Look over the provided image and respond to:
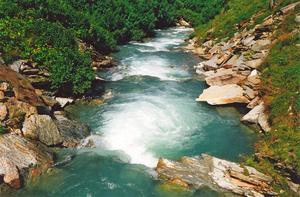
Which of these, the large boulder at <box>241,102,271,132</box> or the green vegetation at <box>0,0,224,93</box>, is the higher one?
the green vegetation at <box>0,0,224,93</box>

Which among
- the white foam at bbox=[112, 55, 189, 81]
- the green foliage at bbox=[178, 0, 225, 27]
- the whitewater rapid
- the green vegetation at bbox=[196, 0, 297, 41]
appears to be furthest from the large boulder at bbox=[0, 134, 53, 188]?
the green foliage at bbox=[178, 0, 225, 27]

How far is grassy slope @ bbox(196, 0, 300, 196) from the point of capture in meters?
18.1

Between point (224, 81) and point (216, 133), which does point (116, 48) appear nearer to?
point (224, 81)

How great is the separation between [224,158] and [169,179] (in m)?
3.64

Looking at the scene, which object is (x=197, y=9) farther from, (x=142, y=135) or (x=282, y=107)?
(x=142, y=135)

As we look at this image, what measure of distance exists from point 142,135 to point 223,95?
7186mm

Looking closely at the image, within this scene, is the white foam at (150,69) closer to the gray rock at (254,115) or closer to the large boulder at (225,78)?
the large boulder at (225,78)

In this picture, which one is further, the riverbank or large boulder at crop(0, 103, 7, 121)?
large boulder at crop(0, 103, 7, 121)

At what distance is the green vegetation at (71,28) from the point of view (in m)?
25.8

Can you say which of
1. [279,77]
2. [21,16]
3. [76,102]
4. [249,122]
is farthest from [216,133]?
[21,16]

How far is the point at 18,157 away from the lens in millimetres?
17078

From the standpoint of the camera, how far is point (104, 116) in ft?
76.8

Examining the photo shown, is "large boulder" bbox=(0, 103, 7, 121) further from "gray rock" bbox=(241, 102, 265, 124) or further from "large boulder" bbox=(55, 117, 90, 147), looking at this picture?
"gray rock" bbox=(241, 102, 265, 124)

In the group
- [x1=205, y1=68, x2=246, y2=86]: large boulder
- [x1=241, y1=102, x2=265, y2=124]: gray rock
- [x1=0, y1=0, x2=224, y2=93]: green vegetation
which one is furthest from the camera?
[x1=205, y1=68, x2=246, y2=86]: large boulder
